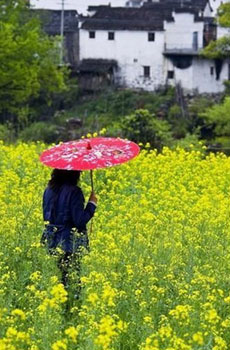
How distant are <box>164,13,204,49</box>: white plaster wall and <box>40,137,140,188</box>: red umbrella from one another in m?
38.3

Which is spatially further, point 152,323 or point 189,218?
point 189,218

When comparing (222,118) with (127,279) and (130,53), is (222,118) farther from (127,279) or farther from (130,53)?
(127,279)

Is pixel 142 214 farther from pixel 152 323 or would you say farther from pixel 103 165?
pixel 152 323

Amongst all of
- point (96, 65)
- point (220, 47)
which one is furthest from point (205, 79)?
point (220, 47)

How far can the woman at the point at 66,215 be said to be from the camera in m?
7.18

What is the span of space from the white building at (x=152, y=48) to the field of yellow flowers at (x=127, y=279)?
34504 mm

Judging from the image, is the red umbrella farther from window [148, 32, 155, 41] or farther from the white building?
window [148, 32, 155, 41]

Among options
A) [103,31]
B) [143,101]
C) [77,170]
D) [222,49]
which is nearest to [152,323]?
[77,170]

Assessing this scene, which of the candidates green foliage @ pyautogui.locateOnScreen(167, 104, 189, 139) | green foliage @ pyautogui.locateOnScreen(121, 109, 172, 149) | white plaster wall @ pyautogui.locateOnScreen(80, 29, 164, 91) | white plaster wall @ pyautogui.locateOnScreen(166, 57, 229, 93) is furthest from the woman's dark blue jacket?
white plaster wall @ pyautogui.locateOnScreen(80, 29, 164, 91)

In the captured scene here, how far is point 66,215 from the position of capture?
23.7 feet

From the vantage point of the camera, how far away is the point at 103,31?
46.1 m

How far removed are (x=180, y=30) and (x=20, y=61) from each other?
1765cm

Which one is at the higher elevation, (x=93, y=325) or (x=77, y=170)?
(x=77, y=170)

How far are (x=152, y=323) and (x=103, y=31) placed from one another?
1617 inches
